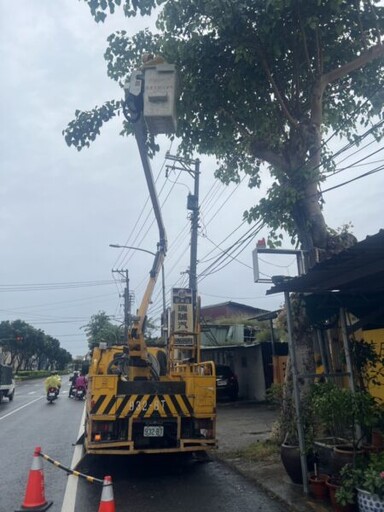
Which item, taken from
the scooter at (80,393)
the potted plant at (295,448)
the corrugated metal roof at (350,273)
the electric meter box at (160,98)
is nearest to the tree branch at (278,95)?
the electric meter box at (160,98)

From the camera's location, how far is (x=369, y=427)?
6.07 metres

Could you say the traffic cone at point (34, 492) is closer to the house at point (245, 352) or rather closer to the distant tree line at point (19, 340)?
the house at point (245, 352)

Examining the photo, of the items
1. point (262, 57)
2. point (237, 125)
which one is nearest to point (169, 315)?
point (237, 125)

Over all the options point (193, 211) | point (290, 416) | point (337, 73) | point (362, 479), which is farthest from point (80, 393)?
point (362, 479)

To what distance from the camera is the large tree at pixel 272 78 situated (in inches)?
314

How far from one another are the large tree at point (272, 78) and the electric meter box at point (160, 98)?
97 centimetres

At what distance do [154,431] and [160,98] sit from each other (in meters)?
5.24

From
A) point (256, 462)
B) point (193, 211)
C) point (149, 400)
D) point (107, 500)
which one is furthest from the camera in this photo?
point (193, 211)

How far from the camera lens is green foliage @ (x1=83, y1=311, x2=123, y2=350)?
47519mm

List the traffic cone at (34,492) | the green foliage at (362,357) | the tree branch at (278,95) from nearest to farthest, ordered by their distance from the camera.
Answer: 1. the traffic cone at (34,492)
2. the green foliage at (362,357)
3. the tree branch at (278,95)

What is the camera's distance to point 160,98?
732 centimetres

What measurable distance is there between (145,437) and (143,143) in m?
5.01

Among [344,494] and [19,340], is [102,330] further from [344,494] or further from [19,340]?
[344,494]

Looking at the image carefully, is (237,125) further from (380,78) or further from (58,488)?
(58,488)
